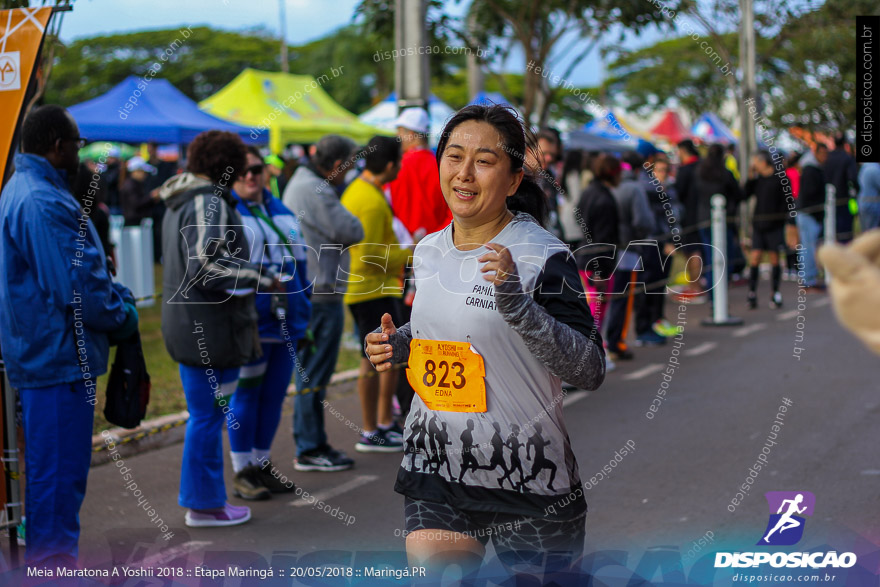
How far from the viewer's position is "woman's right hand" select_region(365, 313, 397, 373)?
2.83 metres

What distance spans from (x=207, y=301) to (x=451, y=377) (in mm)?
2510

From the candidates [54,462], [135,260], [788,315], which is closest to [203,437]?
[54,462]

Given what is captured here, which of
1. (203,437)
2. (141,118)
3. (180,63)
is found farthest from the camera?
(180,63)

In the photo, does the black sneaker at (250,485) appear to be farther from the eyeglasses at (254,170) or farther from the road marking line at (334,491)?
the eyeglasses at (254,170)

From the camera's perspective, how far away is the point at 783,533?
15.4ft

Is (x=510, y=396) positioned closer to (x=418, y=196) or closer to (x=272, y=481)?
(x=272, y=481)

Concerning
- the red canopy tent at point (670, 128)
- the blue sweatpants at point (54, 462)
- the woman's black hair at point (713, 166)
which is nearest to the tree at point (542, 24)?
the woman's black hair at point (713, 166)

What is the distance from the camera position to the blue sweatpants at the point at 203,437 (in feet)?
16.7

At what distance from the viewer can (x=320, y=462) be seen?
6.22 m

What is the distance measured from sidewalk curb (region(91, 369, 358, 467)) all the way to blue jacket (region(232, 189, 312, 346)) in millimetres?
1381

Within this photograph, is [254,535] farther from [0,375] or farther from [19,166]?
[19,166]

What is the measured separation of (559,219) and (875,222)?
23.9 ft

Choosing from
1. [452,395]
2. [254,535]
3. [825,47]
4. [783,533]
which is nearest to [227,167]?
[254,535]

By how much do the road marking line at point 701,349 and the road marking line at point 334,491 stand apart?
15.6ft
